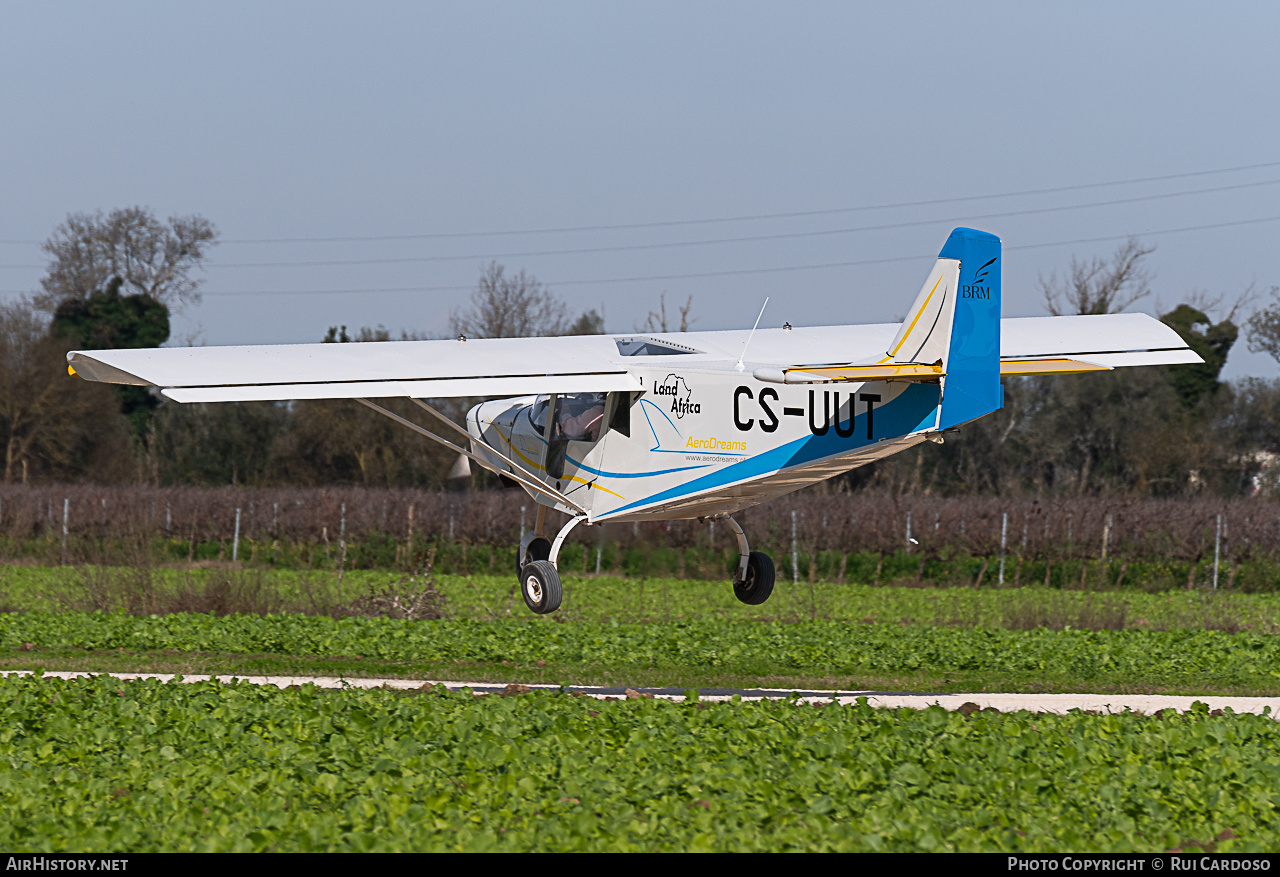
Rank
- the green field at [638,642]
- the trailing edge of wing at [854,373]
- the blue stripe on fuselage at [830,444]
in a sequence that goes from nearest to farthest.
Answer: the trailing edge of wing at [854,373] < the blue stripe on fuselage at [830,444] < the green field at [638,642]

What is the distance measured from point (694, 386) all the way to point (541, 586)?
2783 millimetres

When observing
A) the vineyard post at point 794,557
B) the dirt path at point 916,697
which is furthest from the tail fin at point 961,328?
the vineyard post at point 794,557

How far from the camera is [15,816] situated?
808 cm

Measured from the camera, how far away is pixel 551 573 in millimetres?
14766

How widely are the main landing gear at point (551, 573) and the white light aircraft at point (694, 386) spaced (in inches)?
0.9

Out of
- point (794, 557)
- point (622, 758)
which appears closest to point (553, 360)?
point (622, 758)

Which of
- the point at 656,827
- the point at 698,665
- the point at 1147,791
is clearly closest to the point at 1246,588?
the point at 698,665

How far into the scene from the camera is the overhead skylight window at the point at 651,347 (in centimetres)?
1549

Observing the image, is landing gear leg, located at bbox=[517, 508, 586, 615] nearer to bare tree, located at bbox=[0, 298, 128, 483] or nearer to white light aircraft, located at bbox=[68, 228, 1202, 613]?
white light aircraft, located at bbox=[68, 228, 1202, 613]

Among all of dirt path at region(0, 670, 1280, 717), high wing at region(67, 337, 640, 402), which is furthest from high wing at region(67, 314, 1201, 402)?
dirt path at region(0, 670, 1280, 717)

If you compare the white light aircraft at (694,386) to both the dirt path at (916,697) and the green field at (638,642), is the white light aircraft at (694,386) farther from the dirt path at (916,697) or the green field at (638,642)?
the green field at (638,642)

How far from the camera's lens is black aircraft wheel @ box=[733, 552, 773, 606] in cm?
1570

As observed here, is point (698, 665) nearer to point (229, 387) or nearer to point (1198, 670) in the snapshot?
point (1198, 670)
